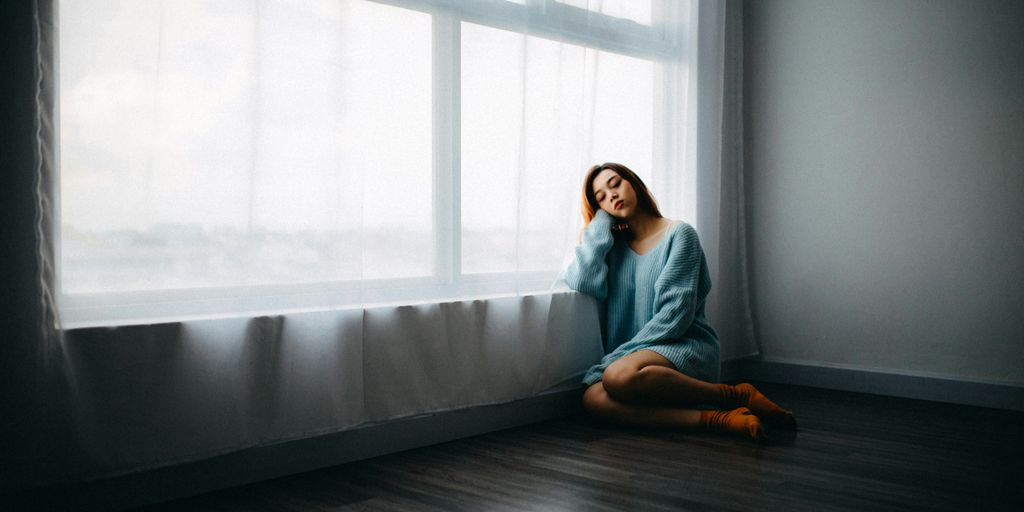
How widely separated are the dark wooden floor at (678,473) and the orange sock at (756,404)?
71 mm

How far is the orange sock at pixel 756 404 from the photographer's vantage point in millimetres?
2736

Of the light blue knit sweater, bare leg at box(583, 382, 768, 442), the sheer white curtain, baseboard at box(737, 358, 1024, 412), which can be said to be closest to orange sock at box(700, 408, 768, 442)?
bare leg at box(583, 382, 768, 442)

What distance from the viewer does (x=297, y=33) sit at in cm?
218

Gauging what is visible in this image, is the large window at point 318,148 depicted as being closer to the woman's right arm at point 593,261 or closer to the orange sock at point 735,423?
the woman's right arm at point 593,261

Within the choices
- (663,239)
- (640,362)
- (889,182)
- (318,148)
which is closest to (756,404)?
(640,362)

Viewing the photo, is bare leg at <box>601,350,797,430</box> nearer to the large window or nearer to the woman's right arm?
the woman's right arm

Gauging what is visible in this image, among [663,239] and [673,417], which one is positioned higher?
[663,239]

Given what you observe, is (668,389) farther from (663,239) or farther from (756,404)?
(663,239)

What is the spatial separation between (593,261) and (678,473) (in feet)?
3.09

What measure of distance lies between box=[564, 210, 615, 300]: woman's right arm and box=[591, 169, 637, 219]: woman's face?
0.04m

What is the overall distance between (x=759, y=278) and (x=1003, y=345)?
40.2 inches

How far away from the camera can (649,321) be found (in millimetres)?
2875

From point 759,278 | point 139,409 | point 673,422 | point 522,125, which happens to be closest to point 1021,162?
point 759,278

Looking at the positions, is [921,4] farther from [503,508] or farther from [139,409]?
[139,409]
